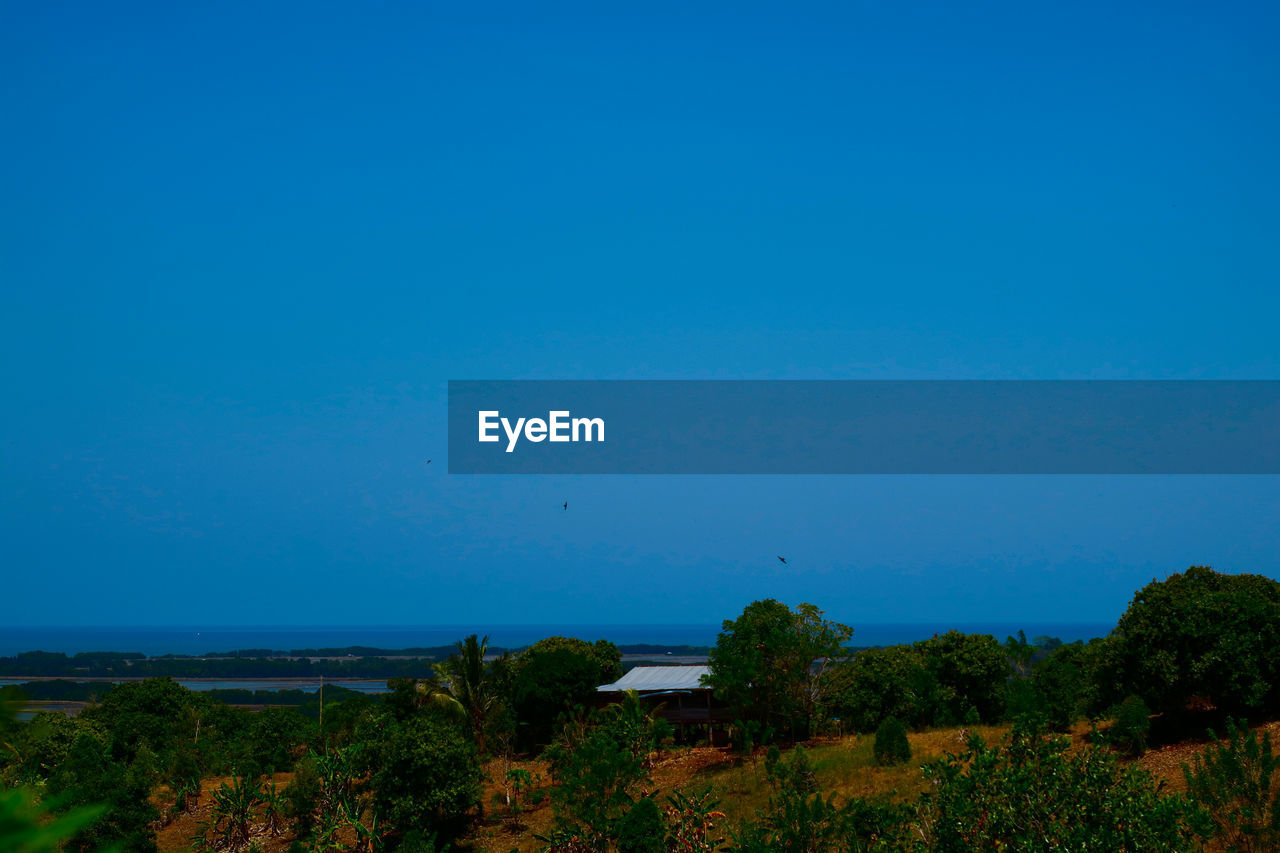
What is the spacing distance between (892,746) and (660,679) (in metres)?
18.3

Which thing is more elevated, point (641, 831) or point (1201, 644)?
point (1201, 644)

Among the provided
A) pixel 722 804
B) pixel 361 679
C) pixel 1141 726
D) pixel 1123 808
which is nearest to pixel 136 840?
pixel 722 804

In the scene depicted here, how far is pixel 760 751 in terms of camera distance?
93.5ft

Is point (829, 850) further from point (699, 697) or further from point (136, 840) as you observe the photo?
point (699, 697)

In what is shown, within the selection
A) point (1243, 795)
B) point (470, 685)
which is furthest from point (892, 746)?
point (470, 685)

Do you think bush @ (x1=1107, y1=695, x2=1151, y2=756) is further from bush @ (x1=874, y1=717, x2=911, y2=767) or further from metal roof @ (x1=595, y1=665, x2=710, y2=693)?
metal roof @ (x1=595, y1=665, x2=710, y2=693)

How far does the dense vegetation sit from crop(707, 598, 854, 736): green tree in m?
0.07

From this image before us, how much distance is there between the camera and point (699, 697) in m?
37.7

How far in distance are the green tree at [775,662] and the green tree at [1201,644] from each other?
8849 millimetres

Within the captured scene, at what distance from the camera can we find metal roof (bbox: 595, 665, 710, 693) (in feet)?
124

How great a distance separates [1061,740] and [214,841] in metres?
22.6

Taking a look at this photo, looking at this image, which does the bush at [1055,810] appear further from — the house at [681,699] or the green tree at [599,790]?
the house at [681,699]

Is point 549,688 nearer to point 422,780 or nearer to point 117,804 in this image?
point 422,780

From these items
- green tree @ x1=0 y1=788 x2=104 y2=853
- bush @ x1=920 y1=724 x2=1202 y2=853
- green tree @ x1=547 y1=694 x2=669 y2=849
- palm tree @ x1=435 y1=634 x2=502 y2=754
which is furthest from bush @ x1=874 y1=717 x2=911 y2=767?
green tree @ x1=0 y1=788 x2=104 y2=853
